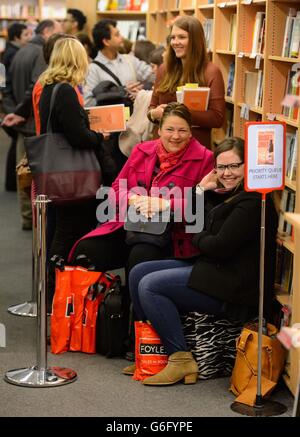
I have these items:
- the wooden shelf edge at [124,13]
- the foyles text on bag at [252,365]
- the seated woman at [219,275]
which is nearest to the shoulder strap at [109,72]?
the seated woman at [219,275]

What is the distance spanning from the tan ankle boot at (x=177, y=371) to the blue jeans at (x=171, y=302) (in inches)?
1.7

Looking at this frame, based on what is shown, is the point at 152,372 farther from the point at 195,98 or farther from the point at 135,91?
the point at 135,91

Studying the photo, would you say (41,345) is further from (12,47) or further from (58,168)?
(12,47)

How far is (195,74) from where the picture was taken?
5.44 meters

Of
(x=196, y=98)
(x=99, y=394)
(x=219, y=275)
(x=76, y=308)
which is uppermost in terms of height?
(x=196, y=98)

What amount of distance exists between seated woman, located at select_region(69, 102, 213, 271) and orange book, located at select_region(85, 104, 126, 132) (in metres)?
0.63

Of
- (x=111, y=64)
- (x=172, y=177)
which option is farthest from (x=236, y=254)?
(x=111, y=64)

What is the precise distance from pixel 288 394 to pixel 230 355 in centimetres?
36

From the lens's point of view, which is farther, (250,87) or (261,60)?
(250,87)

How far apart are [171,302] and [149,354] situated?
0.28 meters

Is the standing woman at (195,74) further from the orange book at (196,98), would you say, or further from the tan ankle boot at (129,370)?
the tan ankle boot at (129,370)

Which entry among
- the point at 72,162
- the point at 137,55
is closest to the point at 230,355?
the point at 72,162

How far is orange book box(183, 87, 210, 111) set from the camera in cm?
522

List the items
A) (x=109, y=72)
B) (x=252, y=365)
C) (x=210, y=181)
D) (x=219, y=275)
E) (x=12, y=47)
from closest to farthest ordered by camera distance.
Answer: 1. (x=252, y=365)
2. (x=219, y=275)
3. (x=210, y=181)
4. (x=109, y=72)
5. (x=12, y=47)
